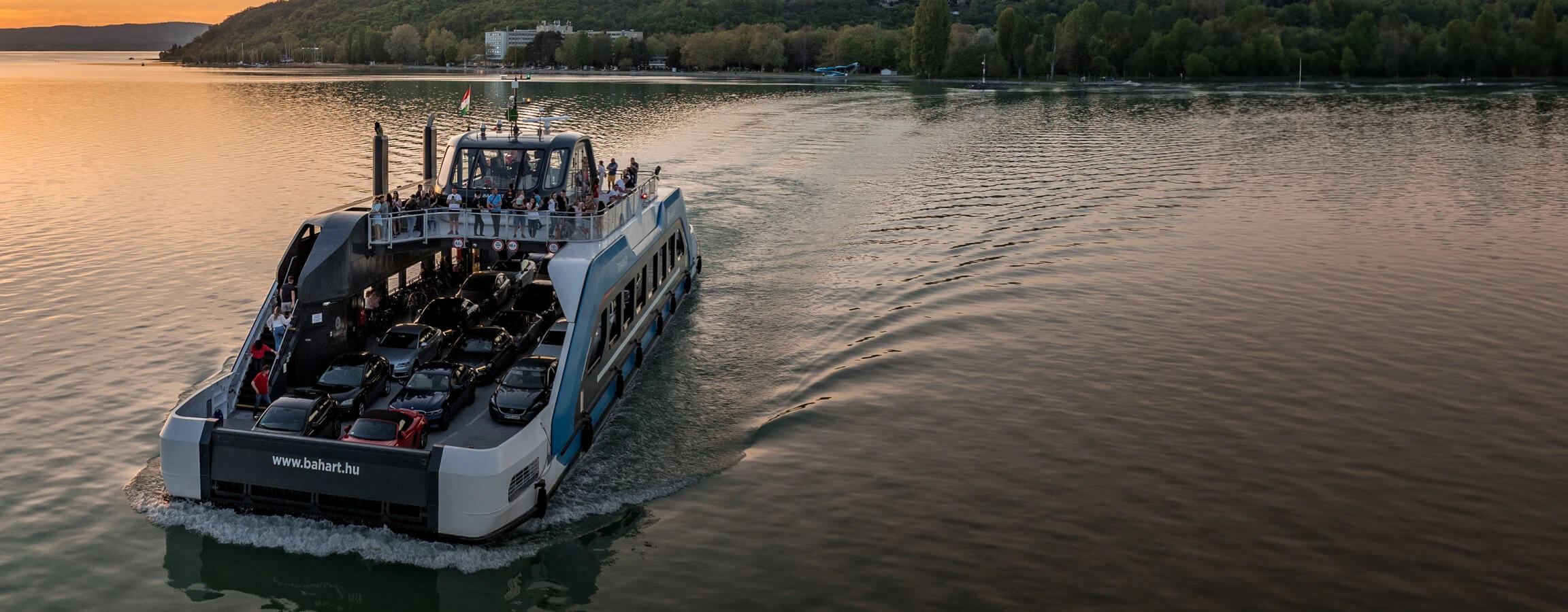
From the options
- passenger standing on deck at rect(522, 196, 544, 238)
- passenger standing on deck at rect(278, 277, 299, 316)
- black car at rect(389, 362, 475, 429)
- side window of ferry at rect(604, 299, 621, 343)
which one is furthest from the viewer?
passenger standing on deck at rect(522, 196, 544, 238)

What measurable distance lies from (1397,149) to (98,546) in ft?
263

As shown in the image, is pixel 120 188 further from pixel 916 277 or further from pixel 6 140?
pixel 916 277

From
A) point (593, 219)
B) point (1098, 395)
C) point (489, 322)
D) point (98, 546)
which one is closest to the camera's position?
point (98, 546)

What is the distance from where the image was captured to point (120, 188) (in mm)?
59000

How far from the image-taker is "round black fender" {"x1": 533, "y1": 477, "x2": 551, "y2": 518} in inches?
772

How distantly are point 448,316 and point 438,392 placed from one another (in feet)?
22.3

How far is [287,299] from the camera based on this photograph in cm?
2289

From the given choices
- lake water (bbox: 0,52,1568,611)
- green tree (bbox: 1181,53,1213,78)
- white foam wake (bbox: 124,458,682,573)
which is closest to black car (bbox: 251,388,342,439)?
white foam wake (bbox: 124,458,682,573)

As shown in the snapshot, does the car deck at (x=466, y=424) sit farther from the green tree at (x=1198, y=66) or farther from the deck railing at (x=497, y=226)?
the green tree at (x=1198, y=66)

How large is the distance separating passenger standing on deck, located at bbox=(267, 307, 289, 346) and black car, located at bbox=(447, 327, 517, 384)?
375 cm

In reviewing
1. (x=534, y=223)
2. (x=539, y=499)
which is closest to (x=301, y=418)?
(x=539, y=499)

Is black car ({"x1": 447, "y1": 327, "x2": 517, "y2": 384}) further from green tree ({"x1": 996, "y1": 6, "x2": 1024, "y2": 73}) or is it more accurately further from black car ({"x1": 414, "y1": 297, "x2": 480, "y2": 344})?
green tree ({"x1": 996, "y1": 6, "x2": 1024, "y2": 73})

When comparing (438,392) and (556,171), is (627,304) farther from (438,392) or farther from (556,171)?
(438,392)

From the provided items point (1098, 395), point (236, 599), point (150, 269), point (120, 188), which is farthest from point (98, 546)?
point (120, 188)
